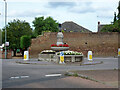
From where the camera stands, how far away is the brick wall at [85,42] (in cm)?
3616

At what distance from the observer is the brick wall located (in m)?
36.2

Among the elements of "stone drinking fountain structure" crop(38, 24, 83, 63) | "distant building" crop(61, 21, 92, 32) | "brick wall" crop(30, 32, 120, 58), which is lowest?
"stone drinking fountain structure" crop(38, 24, 83, 63)

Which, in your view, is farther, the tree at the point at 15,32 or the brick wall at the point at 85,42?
the tree at the point at 15,32

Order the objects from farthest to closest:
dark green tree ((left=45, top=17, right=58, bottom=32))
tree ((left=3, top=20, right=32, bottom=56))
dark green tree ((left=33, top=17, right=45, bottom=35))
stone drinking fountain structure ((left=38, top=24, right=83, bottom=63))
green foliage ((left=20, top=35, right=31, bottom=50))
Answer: dark green tree ((left=33, top=17, right=45, bottom=35)) → dark green tree ((left=45, top=17, right=58, bottom=32)) → tree ((left=3, top=20, right=32, bottom=56)) → green foliage ((left=20, top=35, right=31, bottom=50)) → stone drinking fountain structure ((left=38, top=24, right=83, bottom=63))

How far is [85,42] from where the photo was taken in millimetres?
37062

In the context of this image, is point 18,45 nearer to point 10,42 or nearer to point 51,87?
point 10,42

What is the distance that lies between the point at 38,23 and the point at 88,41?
3091 centimetres

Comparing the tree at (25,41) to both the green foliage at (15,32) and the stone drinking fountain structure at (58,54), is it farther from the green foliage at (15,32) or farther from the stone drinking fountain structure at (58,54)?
the stone drinking fountain structure at (58,54)

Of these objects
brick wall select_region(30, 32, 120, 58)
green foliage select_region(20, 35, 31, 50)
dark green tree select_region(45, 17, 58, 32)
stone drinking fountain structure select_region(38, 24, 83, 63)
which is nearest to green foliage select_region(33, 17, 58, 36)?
dark green tree select_region(45, 17, 58, 32)

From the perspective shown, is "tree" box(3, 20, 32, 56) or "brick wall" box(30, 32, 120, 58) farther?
"tree" box(3, 20, 32, 56)

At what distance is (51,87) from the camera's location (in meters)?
8.05

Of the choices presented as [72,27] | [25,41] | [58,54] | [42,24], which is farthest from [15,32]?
[72,27]

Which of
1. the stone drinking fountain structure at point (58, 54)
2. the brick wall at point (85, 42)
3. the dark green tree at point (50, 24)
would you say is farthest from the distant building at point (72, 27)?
the stone drinking fountain structure at point (58, 54)

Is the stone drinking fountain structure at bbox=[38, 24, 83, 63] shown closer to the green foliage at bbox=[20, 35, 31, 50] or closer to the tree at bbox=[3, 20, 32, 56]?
the green foliage at bbox=[20, 35, 31, 50]
